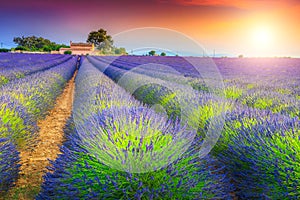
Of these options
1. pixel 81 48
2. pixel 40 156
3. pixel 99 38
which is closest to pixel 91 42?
pixel 99 38

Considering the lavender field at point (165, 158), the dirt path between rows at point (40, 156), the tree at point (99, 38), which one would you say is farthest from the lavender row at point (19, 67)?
the tree at point (99, 38)

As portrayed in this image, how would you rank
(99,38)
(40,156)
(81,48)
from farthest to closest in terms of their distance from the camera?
(99,38) → (81,48) → (40,156)

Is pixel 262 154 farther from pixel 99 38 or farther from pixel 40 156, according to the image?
pixel 99 38

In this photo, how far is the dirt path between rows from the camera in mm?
3352

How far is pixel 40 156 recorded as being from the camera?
178 inches

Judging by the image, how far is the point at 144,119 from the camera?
8.86ft

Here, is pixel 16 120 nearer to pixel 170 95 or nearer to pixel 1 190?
pixel 1 190

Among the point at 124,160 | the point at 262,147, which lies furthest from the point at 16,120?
the point at 262,147

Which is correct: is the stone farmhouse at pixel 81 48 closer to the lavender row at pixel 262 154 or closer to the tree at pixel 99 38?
the tree at pixel 99 38

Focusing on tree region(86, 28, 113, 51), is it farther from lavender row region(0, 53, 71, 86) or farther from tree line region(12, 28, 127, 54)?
lavender row region(0, 53, 71, 86)

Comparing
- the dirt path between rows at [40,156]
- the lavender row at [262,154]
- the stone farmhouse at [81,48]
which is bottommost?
the stone farmhouse at [81,48]

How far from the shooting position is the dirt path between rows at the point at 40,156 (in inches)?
132

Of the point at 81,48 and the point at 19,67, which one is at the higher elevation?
the point at 19,67

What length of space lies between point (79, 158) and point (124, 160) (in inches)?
15.0
